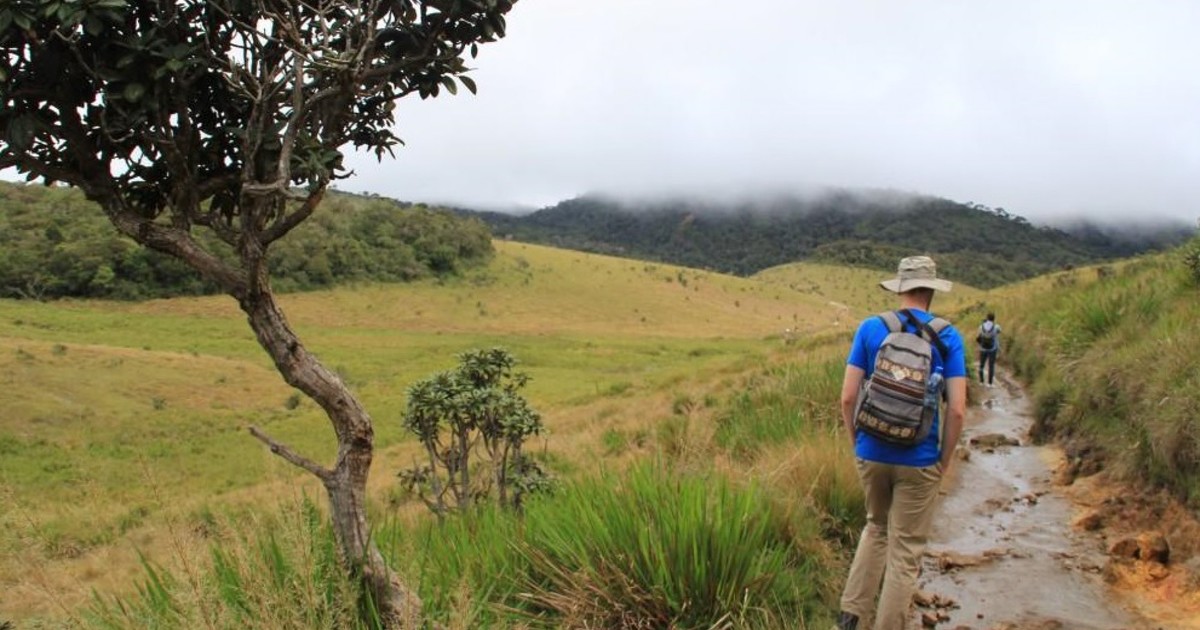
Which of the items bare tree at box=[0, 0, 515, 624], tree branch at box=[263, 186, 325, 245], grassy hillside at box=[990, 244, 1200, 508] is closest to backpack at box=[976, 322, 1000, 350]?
A: grassy hillside at box=[990, 244, 1200, 508]

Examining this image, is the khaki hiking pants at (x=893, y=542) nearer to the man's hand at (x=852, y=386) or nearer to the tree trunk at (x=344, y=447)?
the man's hand at (x=852, y=386)

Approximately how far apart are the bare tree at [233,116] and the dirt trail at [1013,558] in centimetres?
358

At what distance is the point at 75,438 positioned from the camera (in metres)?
21.4

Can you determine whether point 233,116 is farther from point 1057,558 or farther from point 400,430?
point 400,430

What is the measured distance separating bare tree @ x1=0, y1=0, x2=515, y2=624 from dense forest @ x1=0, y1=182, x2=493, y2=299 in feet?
128

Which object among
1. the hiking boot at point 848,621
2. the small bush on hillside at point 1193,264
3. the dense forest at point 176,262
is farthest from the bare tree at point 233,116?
the dense forest at point 176,262

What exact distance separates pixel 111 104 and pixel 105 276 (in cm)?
5585

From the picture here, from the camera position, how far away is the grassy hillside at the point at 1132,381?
5727 mm

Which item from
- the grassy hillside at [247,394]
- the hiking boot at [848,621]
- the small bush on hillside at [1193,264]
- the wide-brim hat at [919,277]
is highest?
the small bush on hillside at [1193,264]

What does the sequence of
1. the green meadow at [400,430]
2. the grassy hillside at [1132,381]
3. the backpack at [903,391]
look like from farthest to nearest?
the grassy hillside at [1132,381] < the backpack at [903,391] < the green meadow at [400,430]

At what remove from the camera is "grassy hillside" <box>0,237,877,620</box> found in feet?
20.8

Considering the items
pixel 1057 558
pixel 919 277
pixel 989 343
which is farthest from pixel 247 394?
pixel 919 277

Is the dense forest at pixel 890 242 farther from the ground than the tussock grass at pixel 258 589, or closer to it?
farther from the ground

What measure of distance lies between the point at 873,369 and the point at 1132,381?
4.52 metres
